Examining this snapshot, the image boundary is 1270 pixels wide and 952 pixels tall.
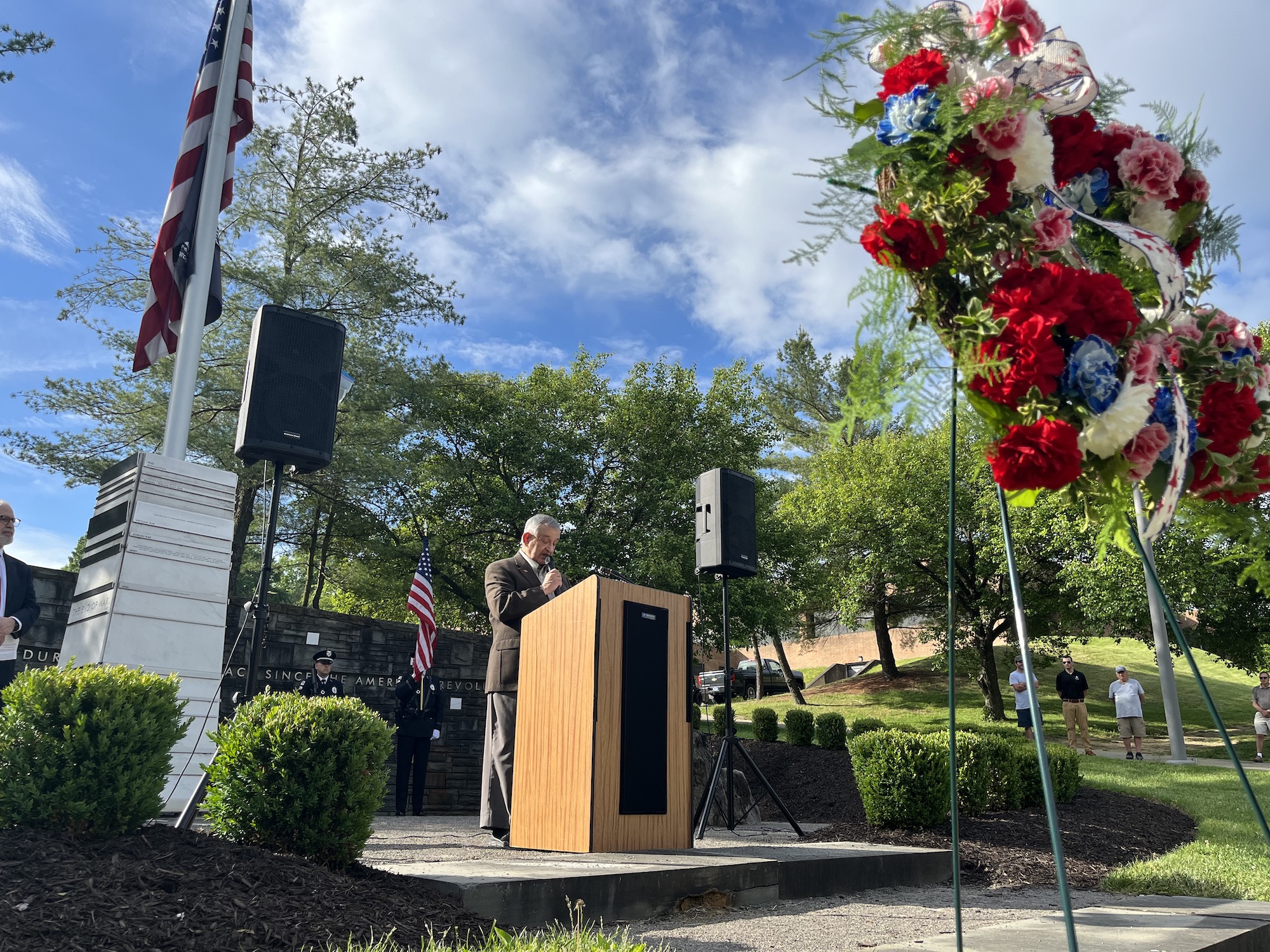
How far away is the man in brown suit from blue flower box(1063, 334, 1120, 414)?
341cm

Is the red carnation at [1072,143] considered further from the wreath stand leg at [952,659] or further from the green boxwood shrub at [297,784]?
the green boxwood shrub at [297,784]

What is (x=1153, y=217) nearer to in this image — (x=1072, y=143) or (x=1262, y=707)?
(x=1072, y=143)

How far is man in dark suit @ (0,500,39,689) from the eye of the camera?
4562 mm

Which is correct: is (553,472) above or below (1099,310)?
above

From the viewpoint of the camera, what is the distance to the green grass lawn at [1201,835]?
189 inches

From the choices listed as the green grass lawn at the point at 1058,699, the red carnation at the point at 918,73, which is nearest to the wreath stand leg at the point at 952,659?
the red carnation at the point at 918,73

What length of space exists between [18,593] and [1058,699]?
27384 mm

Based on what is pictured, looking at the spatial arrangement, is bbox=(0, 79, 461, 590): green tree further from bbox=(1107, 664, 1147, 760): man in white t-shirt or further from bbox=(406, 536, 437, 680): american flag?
bbox=(1107, 664, 1147, 760): man in white t-shirt

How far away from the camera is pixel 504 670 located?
5.03 m

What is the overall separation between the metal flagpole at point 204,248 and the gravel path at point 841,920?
5.53 meters

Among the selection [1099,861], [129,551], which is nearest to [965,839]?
[1099,861]

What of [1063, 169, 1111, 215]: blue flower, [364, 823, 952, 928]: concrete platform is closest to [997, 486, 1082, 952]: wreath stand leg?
[1063, 169, 1111, 215]: blue flower

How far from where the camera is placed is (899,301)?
2.02m

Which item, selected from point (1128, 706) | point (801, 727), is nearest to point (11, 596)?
point (801, 727)
